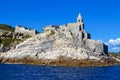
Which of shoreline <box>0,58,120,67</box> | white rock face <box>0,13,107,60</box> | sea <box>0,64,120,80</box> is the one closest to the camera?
sea <box>0,64,120,80</box>

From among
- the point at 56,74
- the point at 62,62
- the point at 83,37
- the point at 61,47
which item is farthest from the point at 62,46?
the point at 56,74

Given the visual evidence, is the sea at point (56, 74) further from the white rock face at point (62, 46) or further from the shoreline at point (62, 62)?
the white rock face at point (62, 46)

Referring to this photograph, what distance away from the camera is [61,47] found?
10819cm

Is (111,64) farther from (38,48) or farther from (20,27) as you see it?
(20,27)

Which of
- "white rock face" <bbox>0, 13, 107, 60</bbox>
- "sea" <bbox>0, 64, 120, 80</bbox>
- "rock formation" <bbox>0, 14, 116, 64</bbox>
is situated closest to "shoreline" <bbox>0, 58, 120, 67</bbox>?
"rock formation" <bbox>0, 14, 116, 64</bbox>

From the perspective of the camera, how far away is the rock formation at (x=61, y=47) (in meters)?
105

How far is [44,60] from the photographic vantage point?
10825cm

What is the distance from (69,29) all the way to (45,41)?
993cm

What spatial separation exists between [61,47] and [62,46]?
525 mm

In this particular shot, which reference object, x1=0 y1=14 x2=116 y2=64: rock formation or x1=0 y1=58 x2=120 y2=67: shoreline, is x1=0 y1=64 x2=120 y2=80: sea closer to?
x1=0 y1=58 x2=120 y2=67: shoreline

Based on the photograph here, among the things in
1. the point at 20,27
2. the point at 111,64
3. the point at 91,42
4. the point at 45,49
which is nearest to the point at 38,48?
the point at 45,49

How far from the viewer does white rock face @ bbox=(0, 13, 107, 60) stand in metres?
105

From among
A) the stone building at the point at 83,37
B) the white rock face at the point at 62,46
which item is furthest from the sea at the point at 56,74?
the stone building at the point at 83,37

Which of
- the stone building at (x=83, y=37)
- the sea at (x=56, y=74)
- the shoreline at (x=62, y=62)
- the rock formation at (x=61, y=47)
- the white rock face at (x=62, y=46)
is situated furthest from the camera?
the stone building at (x=83, y=37)
